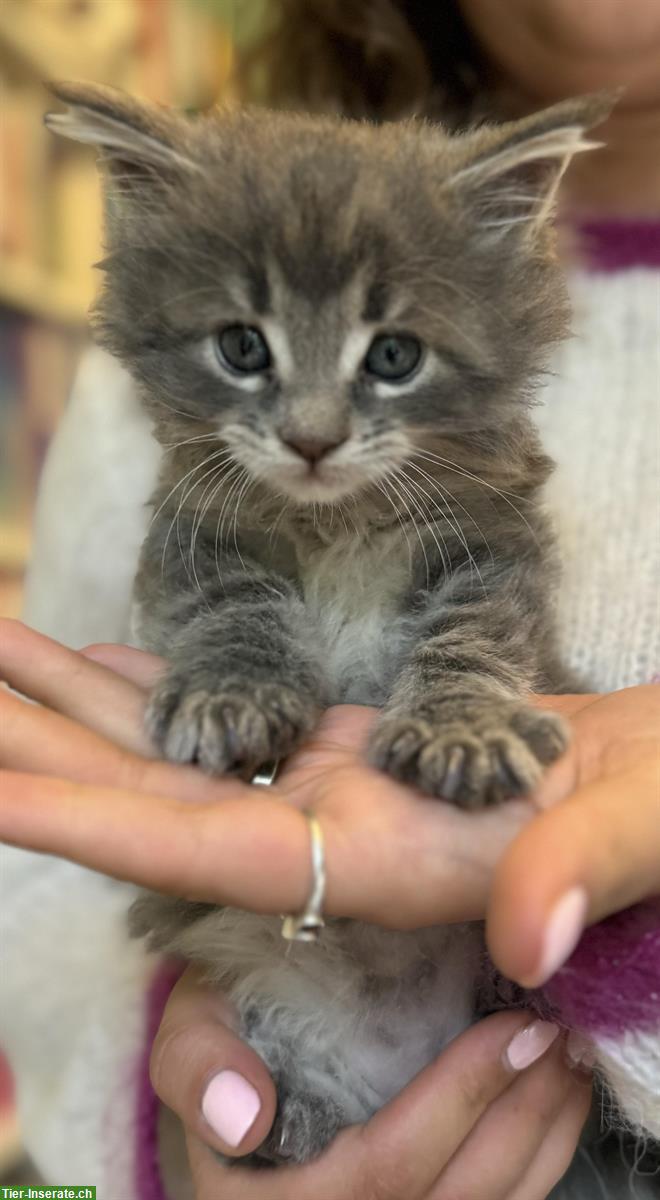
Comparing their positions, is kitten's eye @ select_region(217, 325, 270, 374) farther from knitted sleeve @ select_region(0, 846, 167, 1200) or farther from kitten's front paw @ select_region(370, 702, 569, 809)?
knitted sleeve @ select_region(0, 846, 167, 1200)

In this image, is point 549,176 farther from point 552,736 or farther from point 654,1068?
point 654,1068

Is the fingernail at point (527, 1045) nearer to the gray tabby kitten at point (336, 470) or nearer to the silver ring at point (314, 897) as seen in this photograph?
the gray tabby kitten at point (336, 470)

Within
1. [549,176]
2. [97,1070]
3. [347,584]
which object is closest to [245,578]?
[347,584]

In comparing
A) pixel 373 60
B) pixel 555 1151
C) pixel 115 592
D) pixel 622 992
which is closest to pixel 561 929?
pixel 622 992

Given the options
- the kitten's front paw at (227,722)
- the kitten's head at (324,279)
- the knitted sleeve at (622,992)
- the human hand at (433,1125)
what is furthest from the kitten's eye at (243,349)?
the human hand at (433,1125)

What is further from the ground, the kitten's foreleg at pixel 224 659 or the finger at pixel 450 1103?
the kitten's foreleg at pixel 224 659

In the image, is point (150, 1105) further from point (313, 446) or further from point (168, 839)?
point (313, 446)
